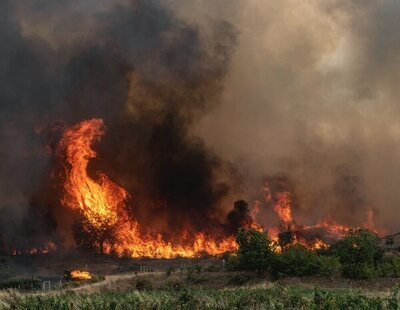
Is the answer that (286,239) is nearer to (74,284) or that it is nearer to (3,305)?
(74,284)

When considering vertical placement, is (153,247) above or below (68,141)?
below

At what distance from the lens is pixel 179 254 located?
121 m

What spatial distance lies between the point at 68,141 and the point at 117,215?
77.4 ft

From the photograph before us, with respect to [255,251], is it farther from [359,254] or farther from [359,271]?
[359,271]

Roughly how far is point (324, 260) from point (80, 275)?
4404 cm

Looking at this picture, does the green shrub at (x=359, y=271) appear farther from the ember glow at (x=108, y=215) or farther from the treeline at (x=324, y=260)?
the ember glow at (x=108, y=215)

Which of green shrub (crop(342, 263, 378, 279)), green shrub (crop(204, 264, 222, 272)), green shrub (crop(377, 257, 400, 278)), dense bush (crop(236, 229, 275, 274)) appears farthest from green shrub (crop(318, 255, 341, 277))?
green shrub (crop(204, 264, 222, 272))

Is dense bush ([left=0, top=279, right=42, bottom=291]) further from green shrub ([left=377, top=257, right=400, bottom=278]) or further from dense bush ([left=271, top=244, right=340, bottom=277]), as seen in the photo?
green shrub ([left=377, top=257, right=400, bottom=278])

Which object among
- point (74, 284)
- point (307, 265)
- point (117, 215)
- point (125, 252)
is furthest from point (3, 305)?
point (117, 215)

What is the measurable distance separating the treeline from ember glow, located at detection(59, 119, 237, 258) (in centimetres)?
4263

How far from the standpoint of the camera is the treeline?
7038 cm

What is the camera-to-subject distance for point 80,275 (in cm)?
9275

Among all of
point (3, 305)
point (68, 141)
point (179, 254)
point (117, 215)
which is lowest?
point (3, 305)

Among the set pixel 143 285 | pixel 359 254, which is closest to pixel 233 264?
pixel 143 285
